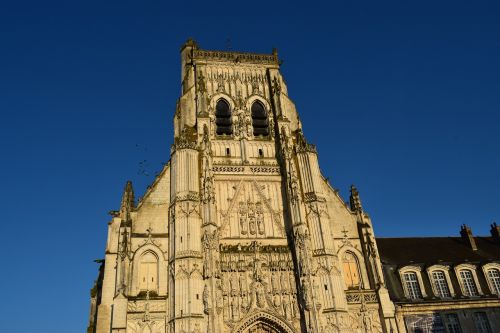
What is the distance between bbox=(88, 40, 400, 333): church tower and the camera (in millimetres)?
22734

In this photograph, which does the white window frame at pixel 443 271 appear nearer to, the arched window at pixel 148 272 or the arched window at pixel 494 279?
the arched window at pixel 494 279

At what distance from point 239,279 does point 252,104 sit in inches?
501

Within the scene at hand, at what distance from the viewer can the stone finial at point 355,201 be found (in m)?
28.1

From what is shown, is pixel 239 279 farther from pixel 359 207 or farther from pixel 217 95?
pixel 217 95

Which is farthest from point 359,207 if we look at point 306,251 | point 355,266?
point 306,251

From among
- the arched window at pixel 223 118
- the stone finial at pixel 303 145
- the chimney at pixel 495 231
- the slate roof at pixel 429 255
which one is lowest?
the slate roof at pixel 429 255

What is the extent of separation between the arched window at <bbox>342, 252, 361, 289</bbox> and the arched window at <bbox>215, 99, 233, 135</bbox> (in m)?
11.0

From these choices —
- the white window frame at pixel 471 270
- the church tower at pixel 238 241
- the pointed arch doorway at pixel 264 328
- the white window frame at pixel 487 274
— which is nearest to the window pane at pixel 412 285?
the white window frame at pixel 471 270

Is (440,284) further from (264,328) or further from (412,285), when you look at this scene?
(264,328)

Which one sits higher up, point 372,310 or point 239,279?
point 239,279

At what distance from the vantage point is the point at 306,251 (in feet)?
80.3

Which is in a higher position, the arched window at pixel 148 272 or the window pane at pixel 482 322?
the arched window at pixel 148 272

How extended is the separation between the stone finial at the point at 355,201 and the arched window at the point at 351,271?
3.08 metres

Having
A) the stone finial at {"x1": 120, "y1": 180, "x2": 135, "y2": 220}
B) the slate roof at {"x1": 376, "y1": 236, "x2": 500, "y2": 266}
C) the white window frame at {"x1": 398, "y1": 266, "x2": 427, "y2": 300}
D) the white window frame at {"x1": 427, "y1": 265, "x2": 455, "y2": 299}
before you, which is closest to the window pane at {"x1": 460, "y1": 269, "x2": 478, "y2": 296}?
the slate roof at {"x1": 376, "y1": 236, "x2": 500, "y2": 266}
